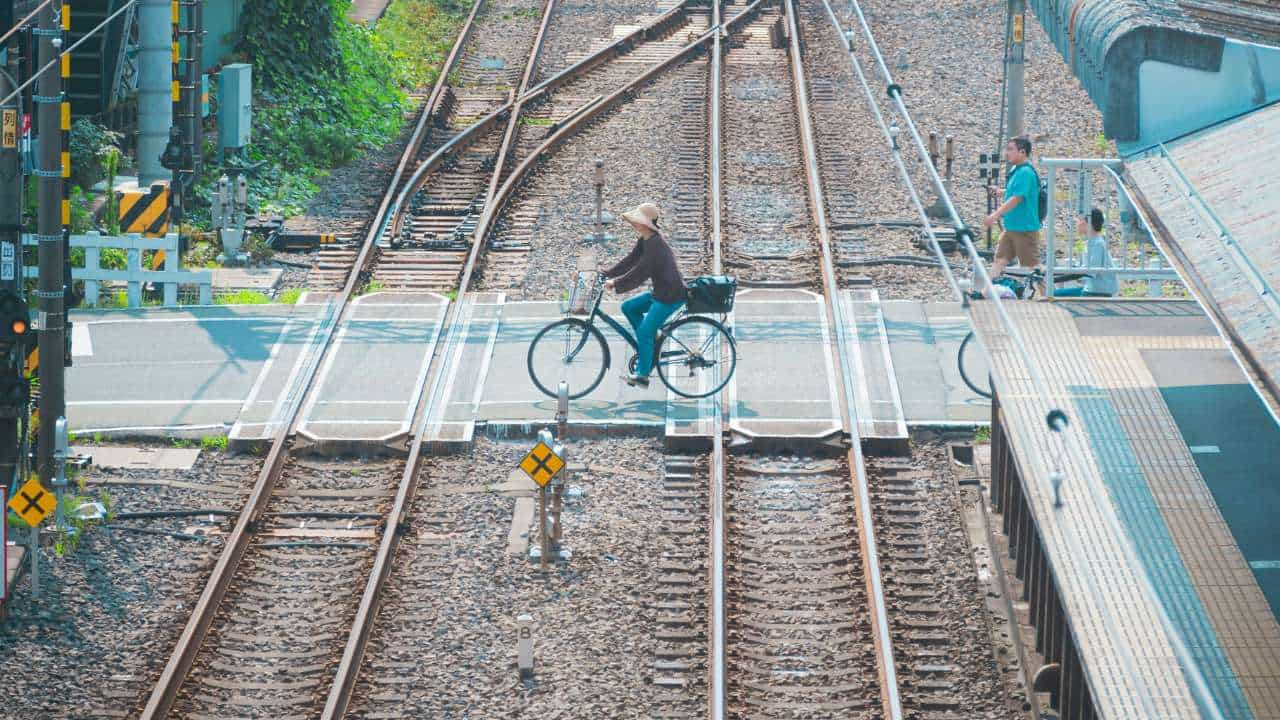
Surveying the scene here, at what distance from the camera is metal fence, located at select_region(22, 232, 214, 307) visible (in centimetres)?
1797

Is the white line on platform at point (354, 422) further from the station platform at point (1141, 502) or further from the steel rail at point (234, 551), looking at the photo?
the station platform at point (1141, 502)

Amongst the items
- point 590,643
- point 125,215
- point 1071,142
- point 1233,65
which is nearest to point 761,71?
point 1071,142

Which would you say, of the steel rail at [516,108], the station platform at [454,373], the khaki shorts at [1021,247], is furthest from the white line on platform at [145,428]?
the steel rail at [516,108]

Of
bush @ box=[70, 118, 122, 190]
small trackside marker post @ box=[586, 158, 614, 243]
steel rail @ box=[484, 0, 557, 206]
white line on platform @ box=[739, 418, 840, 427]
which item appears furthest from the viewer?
bush @ box=[70, 118, 122, 190]

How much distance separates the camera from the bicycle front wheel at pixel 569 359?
49.1 feet

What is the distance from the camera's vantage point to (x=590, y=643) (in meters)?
11.4

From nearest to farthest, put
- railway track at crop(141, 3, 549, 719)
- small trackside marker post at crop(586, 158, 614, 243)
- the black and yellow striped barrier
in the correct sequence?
railway track at crop(141, 3, 549, 719) → the black and yellow striped barrier → small trackside marker post at crop(586, 158, 614, 243)

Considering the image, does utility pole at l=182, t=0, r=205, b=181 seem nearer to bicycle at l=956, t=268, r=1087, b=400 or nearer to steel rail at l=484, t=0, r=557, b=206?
steel rail at l=484, t=0, r=557, b=206

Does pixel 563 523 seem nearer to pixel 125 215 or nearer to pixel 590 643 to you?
pixel 590 643

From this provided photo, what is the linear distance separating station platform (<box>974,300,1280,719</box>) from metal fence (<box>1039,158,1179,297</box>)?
2.34 ft

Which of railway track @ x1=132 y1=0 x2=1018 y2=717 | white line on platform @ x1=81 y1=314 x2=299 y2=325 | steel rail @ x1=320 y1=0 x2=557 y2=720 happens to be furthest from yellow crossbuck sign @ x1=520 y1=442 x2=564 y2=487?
white line on platform @ x1=81 y1=314 x2=299 y2=325

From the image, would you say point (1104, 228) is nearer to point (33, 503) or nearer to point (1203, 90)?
point (1203, 90)

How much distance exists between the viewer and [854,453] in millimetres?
13992

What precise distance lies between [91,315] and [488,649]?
8146 millimetres
